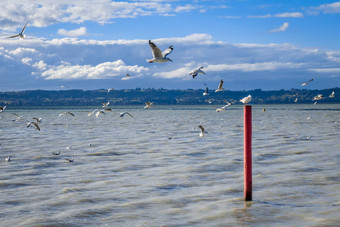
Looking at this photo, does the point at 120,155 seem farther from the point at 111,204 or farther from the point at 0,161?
the point at 111,204

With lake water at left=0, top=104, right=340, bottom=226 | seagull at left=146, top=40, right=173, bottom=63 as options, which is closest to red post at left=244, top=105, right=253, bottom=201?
lake water at left=0, top=104, right=340, bottom=226

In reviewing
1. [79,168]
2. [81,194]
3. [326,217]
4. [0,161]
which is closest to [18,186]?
[81,194]

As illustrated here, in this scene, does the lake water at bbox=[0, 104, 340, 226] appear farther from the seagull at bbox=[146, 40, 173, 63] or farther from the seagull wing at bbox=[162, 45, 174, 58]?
the seagull wing at bbox=[162, 45, 174, 58]

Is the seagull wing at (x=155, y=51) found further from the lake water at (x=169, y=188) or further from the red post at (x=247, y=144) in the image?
the red post at (x=247, y=144)

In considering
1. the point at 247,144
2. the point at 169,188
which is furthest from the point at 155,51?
the point at 247,144

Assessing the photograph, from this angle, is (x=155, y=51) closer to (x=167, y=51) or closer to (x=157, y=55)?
(x=157, y=55)

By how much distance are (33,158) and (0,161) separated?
5.07 feet

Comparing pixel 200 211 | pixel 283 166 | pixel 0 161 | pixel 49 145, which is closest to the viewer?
pixel 200 211

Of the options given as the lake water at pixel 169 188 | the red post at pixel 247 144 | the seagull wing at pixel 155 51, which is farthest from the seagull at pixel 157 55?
the red post at pixel 247 144

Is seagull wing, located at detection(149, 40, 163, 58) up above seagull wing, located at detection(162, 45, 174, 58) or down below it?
below

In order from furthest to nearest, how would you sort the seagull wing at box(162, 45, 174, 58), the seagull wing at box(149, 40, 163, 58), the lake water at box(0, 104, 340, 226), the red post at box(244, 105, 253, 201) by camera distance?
the seagull wing at box(162, 45, 174, 58) → the seagull wing at box(149, 40, 163, 58) → the red post at box(244, 105, 253, 201) → the lake water at box(0, 104, 340, 226)

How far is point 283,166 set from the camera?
57.4ft

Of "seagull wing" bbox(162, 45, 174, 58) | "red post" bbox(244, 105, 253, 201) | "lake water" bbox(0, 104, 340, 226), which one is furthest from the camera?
"seagull wing" bbox(162, 45, 174, 58)

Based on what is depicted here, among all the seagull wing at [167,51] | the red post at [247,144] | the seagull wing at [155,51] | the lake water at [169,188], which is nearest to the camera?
the lake water at [169,188]
